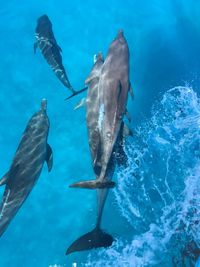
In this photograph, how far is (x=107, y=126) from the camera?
661 cm

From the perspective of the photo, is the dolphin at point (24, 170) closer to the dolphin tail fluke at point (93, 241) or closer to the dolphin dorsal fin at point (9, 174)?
the dolphin dorsal fin at point (9, 174)

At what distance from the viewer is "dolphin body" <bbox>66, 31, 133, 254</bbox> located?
648 centimetres

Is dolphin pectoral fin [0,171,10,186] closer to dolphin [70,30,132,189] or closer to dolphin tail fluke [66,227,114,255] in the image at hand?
dolphin [70,30,132,189]

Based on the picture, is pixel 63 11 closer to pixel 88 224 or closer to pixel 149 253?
pixel 88 224

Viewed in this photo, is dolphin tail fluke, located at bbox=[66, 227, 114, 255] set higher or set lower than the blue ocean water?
lower

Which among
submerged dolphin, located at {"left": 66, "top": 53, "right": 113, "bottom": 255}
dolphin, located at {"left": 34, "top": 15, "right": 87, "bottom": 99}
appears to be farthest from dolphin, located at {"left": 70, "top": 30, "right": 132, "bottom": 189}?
dolphin, located at {"left": 34, "top": 15, "right": 87, "bottom": 99}

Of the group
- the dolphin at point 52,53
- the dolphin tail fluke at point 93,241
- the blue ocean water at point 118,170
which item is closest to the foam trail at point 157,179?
the blue ocean water at point 118,170

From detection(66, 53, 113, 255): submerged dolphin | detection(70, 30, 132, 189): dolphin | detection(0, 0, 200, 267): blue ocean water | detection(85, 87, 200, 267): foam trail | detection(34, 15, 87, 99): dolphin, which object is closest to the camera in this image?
detection(70, 30, 132, 189): dolphin

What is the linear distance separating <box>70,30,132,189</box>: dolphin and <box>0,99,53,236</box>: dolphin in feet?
5.52

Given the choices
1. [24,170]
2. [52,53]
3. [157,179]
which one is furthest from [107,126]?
[157,179]

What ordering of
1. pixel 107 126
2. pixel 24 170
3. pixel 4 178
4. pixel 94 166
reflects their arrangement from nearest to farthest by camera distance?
1. pixel 107 126
2. pixel 94 166
3. pixel 4 178
4. pixel 24 170

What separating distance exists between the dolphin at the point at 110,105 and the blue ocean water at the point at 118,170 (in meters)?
4.53

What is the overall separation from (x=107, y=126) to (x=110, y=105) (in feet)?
1.32

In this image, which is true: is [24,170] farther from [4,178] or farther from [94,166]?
[94,166]
